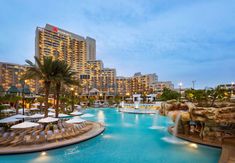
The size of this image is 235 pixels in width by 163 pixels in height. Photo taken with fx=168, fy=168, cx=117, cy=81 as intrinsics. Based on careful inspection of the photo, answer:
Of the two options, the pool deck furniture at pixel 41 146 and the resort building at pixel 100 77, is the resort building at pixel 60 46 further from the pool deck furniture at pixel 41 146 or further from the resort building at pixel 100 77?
the pool deck furniture at pixel 41 146

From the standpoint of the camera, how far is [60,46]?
108 meters

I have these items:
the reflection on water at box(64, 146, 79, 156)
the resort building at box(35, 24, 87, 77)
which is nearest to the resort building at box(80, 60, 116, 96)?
the resort building at box(35, 24, 87, 77)

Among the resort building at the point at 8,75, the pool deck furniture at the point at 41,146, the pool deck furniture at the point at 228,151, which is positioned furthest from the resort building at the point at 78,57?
the pool deck furniture at the point at 228,151

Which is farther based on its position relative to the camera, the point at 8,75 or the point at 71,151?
the point at 8,75

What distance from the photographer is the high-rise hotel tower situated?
95938mm

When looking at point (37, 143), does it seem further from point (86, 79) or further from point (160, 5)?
point (86, 79)

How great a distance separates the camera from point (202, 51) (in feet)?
362

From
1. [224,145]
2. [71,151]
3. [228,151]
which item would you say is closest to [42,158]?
[71,151]

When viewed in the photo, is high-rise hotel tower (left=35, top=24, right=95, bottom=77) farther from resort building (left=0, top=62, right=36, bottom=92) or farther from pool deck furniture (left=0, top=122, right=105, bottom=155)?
pool deck furniture (left=0, top=122, right=105, bottom=155)

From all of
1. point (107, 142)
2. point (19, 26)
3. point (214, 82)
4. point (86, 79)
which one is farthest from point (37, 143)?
point (19, 26)

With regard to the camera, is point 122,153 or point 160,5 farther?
point 160,5

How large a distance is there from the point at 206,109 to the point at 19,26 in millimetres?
183379

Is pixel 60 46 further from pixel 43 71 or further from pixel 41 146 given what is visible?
pixel 41 146

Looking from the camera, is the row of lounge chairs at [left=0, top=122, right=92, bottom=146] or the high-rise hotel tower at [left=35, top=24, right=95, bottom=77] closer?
the row of lounge chairs at [left=0, top=122, right=92, bottom=146]
